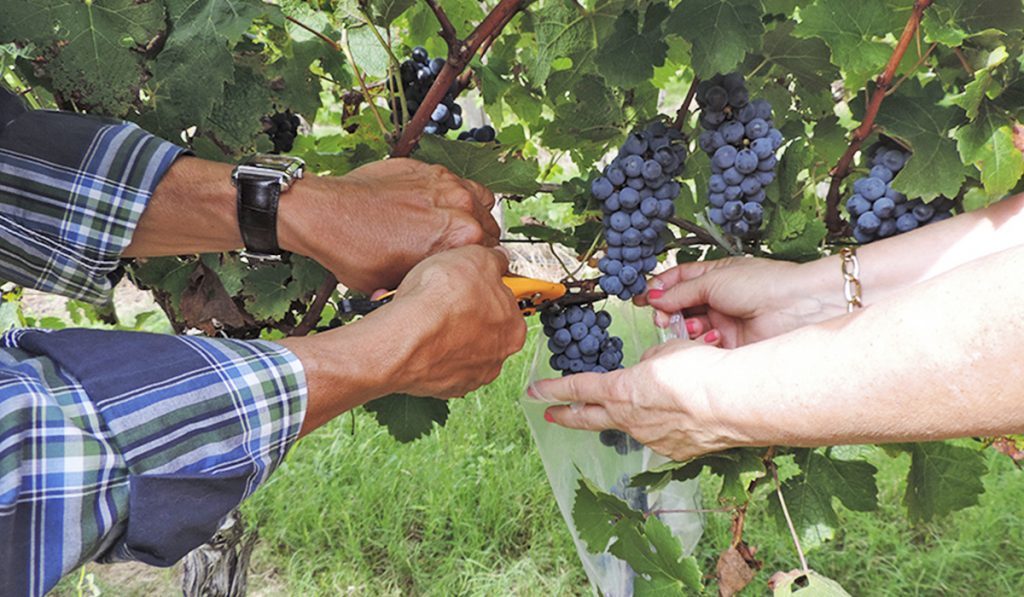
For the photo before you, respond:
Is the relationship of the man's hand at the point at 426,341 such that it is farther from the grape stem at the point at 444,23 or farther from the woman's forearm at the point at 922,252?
the woman's forearm at the point at 922,252

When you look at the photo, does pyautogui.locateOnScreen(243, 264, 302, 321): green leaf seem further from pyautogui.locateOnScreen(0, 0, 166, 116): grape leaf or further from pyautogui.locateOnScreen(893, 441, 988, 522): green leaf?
pyautogui.locateOnScreen(893, 441, 988, 522): green leaf

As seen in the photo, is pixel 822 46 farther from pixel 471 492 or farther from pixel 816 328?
pixel 471 492

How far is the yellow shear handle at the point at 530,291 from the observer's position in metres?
1.54

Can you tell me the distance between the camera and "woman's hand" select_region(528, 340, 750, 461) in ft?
4.64

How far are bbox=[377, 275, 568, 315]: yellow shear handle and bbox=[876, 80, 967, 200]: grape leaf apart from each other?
23.4 inches

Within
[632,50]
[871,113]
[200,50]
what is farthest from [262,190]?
[871,113]

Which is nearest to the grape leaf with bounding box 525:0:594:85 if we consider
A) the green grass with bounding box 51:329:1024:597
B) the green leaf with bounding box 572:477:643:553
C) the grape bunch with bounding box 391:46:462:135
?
the grape bunch with bounding box 391:46:462:135

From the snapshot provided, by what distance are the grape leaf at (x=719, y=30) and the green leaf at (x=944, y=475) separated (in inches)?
35.8

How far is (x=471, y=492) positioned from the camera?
3443 millimetres

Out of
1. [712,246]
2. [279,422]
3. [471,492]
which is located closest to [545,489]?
[471,492]

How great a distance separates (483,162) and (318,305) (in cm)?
45

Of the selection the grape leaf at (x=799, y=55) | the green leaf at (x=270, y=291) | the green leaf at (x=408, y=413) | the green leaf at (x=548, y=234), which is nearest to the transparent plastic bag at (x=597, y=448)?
the green leaf at (x=408, y=413)

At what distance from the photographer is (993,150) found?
1.32 m

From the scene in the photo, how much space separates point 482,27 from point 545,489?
93.9 inches
